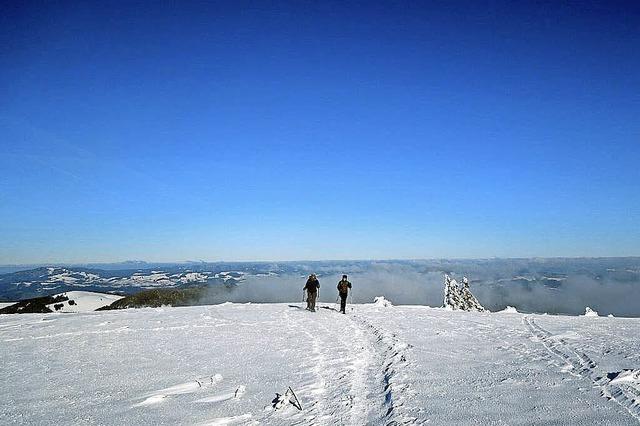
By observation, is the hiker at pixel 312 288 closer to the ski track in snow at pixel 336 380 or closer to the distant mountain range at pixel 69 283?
the ski track in snow at pixel 336 380

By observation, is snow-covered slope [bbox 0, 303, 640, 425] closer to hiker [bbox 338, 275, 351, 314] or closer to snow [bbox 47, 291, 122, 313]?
hiker [bbox 338, 275, 351, 314]

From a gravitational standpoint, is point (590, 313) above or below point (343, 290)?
below

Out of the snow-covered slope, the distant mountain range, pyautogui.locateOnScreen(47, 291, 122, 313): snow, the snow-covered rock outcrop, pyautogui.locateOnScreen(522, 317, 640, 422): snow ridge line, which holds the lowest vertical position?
the distant mountain range

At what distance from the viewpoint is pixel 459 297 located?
35.1 m

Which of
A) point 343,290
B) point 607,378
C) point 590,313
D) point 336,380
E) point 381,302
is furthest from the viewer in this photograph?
point 381,302

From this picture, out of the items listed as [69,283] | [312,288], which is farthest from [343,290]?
[69,283]

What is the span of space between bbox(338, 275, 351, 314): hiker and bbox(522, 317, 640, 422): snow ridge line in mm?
11684

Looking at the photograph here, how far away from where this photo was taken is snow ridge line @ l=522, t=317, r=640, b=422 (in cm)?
684

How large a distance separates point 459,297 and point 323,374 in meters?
28.4

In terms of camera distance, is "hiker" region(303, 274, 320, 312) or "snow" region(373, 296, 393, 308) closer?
"hiker" region(303, 274, 320, 312)

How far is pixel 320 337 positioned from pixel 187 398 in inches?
281

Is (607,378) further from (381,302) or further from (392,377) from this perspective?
(381,302)

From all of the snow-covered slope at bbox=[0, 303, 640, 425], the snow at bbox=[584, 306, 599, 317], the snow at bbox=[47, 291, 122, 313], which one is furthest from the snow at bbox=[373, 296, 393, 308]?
the snow at bbox=[47, 291, 122, 313]

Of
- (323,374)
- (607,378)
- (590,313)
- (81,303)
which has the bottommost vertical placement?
(81,303)
